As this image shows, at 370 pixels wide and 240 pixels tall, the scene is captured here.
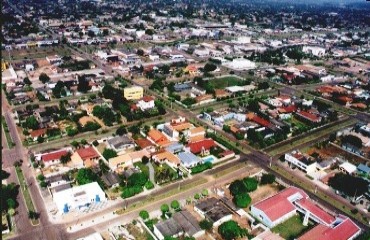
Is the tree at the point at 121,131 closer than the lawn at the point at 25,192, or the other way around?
the lawn at the point at 25,192

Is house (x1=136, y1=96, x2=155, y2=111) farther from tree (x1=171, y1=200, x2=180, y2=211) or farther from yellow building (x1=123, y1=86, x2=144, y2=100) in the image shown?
tree (x1=171, y1=200, x2=180, y2=211)

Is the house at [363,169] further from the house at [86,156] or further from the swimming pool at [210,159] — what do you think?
the house at [86,156]

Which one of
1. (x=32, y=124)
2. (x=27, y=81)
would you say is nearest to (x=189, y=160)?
(x=32, y=124)

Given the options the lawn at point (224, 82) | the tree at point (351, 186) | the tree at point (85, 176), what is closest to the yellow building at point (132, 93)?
the lawn at point (224, 82)

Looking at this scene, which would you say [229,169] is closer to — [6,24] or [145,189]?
[145,189]

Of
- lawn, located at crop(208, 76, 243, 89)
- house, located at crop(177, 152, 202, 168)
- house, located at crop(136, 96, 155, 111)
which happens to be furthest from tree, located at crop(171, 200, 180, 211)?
lawn, located at crop(208, 76, 243, 89)
